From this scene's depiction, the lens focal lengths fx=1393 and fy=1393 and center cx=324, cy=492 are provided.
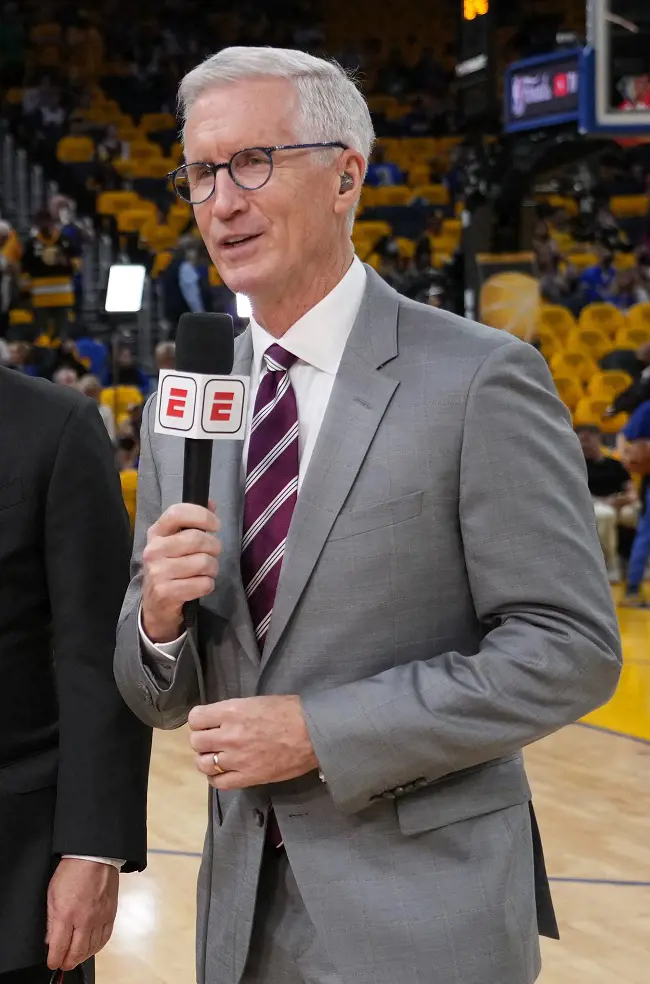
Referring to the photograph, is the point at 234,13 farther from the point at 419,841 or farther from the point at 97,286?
the point at 419,841

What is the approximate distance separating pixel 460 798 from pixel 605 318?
11395 millimetres

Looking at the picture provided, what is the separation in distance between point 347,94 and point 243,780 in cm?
77

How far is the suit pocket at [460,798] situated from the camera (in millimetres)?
1480

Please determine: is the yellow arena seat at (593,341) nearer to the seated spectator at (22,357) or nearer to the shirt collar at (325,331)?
the seated spectator at (22,357)

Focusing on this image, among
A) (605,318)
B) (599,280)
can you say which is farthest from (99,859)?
(599,280)

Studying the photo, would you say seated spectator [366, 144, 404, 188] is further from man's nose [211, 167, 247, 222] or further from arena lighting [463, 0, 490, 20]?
man's nose [211, 167, 247, 222]

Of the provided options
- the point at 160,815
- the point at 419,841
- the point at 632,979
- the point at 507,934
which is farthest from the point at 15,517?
the point at 160,815

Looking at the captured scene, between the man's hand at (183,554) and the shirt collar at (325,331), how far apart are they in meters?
0.26

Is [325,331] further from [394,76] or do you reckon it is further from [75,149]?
[394,76]

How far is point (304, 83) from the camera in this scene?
1532 millimetres

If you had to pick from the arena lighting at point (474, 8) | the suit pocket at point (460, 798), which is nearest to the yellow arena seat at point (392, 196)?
the arena lighting at point (474, 8)

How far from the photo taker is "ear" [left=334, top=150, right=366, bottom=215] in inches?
61.9

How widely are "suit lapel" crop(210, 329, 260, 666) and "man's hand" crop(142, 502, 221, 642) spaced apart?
0.39 feet

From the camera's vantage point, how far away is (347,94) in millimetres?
1576
